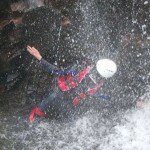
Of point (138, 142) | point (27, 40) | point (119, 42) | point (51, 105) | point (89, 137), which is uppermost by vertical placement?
point (27, 40)

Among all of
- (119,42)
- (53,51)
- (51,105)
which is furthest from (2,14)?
(119,42)

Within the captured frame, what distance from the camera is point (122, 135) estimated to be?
858cm

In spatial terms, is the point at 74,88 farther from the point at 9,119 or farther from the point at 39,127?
the point at 9,119

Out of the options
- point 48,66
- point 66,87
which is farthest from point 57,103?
point 48,66

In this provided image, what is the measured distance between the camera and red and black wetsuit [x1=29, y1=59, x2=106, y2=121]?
7793 millimetres

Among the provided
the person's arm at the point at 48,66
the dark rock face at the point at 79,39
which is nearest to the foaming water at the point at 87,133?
the dark rock face at the point at 79,39

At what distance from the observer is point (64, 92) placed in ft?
26.6

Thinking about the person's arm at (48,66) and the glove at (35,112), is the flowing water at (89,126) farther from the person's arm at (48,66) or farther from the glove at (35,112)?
the person's arm at (48,66)

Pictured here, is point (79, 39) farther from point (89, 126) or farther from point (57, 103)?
point (89, 126)

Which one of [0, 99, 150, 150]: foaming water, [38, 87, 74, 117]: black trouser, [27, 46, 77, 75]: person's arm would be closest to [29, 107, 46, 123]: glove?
[38, 87, 74, 117]: black trouser

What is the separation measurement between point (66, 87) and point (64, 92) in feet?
0.78

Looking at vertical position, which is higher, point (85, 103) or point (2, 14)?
point (2, 14)

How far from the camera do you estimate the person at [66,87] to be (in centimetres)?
772

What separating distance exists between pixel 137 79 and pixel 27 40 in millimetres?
3419
